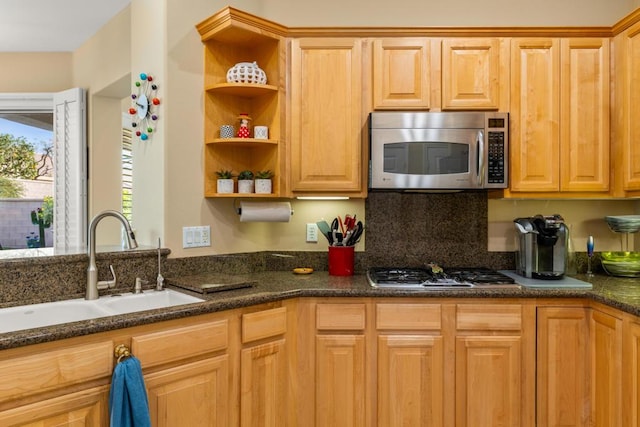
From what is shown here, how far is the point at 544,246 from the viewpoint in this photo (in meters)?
2.31

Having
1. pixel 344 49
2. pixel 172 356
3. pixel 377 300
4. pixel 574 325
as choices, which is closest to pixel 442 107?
pixel 344 49

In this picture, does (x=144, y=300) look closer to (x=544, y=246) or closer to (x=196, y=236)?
(x=196, y=236)

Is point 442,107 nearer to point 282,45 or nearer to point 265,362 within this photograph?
point 282,45

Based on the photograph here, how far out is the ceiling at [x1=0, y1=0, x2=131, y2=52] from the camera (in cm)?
296

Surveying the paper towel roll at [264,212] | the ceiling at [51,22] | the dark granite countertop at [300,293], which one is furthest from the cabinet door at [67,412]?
the ceiling at [51,22]

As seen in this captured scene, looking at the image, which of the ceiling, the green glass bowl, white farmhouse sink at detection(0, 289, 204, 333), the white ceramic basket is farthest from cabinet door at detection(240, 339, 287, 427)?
the ceiling

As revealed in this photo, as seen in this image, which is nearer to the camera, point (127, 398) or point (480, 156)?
point (127, 398)

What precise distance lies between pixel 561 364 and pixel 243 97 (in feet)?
7.16

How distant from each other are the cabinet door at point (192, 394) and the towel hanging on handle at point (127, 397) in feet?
0.36

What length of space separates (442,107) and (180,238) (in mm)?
1603

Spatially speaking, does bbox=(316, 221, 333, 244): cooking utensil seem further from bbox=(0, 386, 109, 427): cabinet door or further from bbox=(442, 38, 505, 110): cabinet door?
bbox=(0, 386, 109, 427): cabinet door

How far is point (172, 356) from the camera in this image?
1.63m

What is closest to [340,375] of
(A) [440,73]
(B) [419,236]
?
(B) [419,236]

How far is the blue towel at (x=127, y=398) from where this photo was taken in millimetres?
1425
